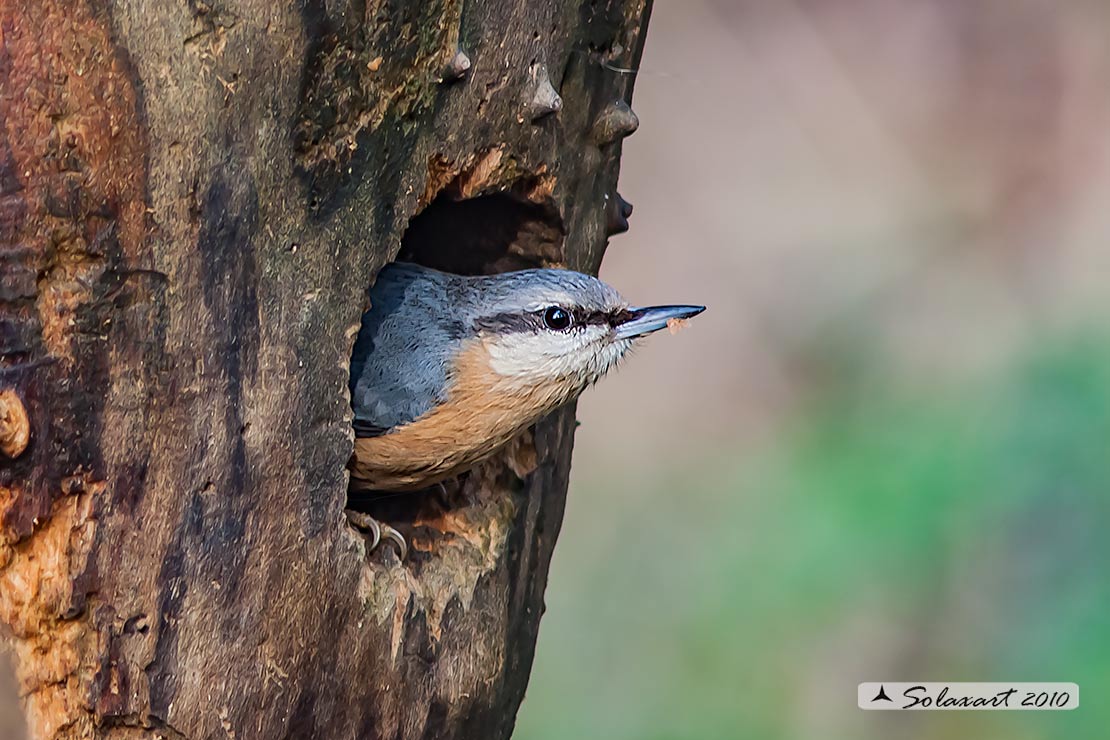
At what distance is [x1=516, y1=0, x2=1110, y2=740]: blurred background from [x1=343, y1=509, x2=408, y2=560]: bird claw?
8.55 feet

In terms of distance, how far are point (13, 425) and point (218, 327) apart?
35 centimetres

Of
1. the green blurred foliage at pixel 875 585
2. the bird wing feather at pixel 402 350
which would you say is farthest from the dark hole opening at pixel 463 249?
the green blurred foliage at pixel 875 585

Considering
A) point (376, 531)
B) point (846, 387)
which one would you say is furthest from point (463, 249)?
point (846, 387)

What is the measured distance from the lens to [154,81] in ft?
6.48

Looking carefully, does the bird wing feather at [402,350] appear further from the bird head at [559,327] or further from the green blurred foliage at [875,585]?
the green blurred foliage at [875,585]

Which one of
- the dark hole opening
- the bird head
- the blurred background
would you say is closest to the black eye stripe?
the bird head

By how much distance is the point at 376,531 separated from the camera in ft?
8.61

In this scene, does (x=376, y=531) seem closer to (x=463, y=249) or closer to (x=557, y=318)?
(x=557, y=318)

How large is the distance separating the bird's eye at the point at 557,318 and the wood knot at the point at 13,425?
1.11 meters

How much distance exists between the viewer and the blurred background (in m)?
5.05

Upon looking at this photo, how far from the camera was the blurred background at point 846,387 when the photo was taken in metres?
5.05

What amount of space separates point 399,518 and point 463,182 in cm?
81

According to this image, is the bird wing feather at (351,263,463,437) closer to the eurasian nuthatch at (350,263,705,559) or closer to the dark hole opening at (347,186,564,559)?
the eurasian nuthatch at (350,263,705,559)

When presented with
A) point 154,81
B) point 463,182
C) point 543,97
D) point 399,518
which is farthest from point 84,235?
point 399,518
